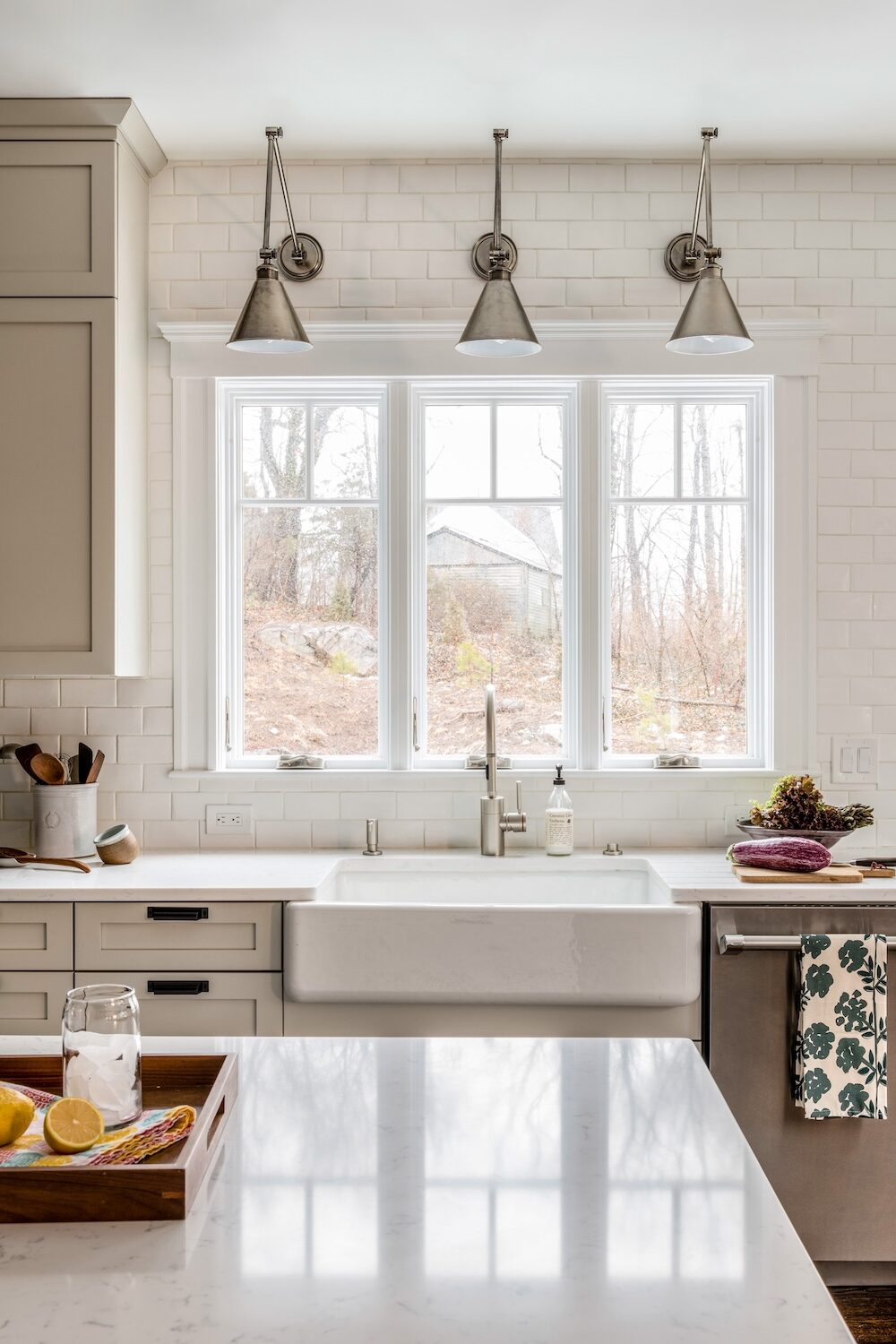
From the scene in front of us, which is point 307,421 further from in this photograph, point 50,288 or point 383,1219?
point 383,1219

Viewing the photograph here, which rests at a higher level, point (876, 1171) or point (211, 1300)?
point (211, 1300)

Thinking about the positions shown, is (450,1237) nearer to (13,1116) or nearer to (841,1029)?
(13,1116)

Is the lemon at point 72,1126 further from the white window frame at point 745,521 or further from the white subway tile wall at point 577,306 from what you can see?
the white window frame at point 745,521

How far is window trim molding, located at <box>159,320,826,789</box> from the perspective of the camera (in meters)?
3.22

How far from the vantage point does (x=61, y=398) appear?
2.90 metres

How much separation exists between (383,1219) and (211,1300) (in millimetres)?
197

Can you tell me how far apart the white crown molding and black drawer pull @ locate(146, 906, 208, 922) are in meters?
1.57

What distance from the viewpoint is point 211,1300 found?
2.99 ft

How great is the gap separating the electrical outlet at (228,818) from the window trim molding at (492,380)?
9 centimetres

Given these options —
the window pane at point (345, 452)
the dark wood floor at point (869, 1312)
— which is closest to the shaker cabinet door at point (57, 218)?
the window pane at point (345, 452)

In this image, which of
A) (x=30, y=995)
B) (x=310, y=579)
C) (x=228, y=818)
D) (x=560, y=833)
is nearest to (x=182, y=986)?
(x=30, y=995)

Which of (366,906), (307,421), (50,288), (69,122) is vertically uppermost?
(69,122)

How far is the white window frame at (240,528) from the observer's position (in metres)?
3.30

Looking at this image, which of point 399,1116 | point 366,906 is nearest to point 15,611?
point 366,906
